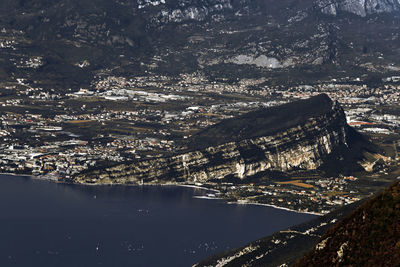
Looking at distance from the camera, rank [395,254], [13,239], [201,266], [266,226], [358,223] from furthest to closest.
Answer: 1. [266,226]
2. [13,239]
3. [201,266]
4. [358,223]
5. [395,254]

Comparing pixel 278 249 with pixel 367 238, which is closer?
pixel 367 238

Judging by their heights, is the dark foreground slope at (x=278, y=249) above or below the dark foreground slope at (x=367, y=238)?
below

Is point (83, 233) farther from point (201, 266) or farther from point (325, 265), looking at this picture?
point (325, 265)

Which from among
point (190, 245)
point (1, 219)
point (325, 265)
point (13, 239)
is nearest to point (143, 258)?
point (190, 245)

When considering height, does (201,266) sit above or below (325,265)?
below

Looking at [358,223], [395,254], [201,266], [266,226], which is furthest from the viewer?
[266,226]

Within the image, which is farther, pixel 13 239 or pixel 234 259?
pixel 13 239

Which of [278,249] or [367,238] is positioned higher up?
[367,238]

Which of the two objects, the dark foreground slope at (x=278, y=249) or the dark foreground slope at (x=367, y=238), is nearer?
the dark foreground slope at (x=367, y=238)
